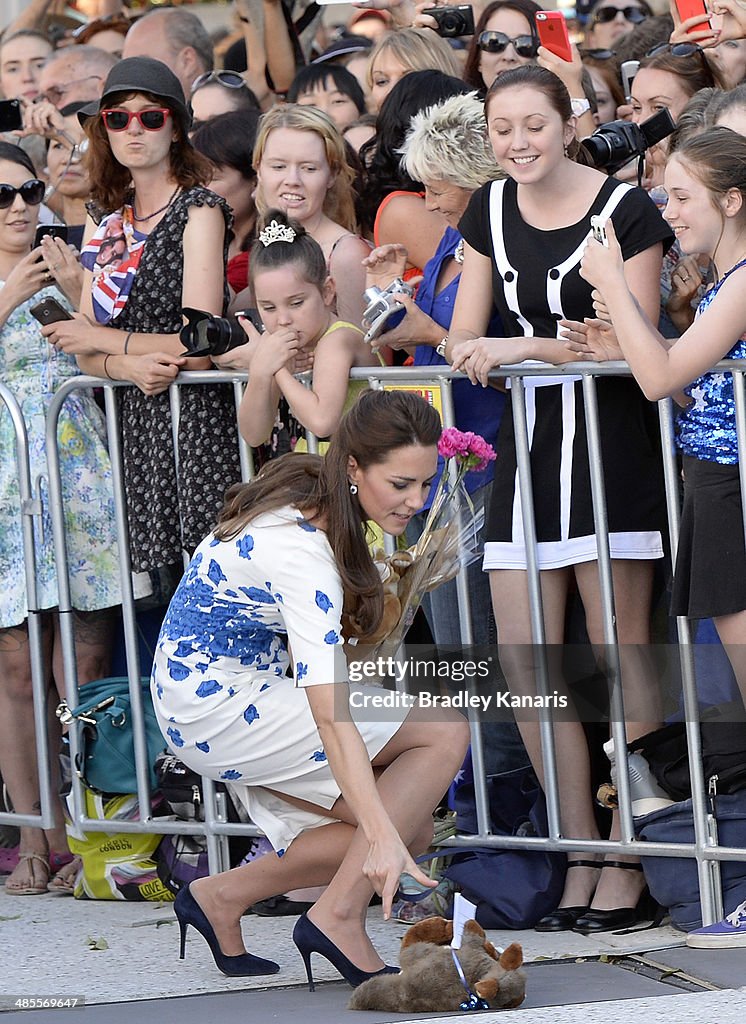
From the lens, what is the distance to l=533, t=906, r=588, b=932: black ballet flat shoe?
4.01m

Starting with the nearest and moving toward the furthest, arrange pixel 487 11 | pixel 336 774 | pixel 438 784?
pixel 336 774 < pixel 438 784 < pixel 487 11

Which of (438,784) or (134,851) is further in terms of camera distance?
(134,851)

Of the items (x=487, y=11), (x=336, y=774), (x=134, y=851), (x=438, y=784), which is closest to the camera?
(x=336, y=774)

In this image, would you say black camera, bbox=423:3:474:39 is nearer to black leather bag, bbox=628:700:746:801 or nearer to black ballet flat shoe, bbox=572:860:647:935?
black leather bag, bbox=628:700:746:801

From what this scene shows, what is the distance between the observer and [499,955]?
3.37 metres

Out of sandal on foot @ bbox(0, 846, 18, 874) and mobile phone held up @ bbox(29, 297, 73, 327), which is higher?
mobile phone held up @ bbox(29, 297, 73, 327)

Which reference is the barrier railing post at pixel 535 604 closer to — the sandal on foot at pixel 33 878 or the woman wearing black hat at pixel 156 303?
the woman wearing black hat at pixel 156 303

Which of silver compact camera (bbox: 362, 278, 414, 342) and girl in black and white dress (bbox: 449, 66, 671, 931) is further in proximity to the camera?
silver compact camera (bbox: 362, 278, 414, 342)

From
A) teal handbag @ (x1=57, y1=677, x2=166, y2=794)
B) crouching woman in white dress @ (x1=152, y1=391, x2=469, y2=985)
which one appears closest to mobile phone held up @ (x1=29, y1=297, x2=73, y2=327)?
teal handbag @ (x1=57, y1=677, x2=166, y2=794)

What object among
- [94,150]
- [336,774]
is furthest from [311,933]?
[94,150]

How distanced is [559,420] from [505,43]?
1651 millimetres

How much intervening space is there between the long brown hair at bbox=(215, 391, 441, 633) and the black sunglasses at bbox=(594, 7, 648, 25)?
391 centimetres

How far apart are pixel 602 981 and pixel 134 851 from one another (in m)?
1.62

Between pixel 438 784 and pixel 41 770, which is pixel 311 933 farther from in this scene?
pixel 41 770
